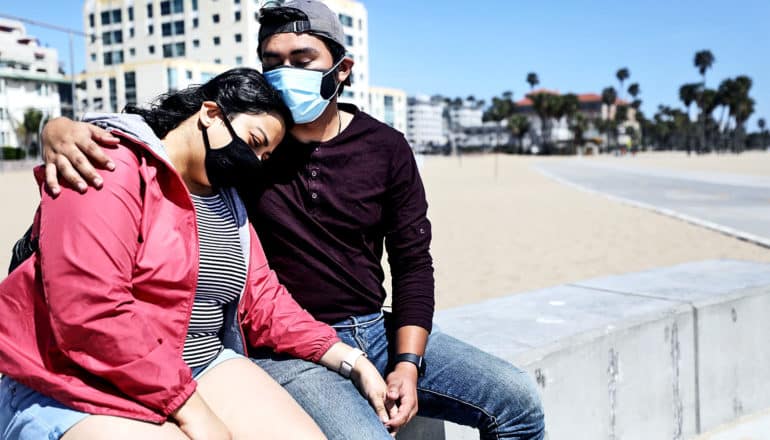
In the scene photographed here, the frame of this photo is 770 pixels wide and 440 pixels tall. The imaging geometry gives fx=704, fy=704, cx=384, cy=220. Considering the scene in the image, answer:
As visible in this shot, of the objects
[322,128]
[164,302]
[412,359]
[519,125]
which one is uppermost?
[519,125]

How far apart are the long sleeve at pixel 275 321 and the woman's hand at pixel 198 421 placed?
515 millimetres

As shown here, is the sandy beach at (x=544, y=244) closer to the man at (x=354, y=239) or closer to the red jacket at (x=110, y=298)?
the man at (x=354, y=239)

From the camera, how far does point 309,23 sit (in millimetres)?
2316

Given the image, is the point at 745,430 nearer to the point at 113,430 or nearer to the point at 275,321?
the point at 275,321

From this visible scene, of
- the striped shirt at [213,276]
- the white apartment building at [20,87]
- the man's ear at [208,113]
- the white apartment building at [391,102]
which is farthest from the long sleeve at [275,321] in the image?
the white apartment building at [391,102]

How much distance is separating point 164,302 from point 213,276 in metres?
0.23

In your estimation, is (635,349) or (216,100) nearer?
(216,100)

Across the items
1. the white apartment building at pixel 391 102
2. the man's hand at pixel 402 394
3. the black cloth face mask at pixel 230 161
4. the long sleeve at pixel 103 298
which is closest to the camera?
the long sleeve at pixel 103 298

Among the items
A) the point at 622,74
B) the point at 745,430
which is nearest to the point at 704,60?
the point at 622,74

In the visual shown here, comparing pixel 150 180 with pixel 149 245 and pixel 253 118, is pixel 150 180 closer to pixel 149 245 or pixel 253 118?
pixel 149 245

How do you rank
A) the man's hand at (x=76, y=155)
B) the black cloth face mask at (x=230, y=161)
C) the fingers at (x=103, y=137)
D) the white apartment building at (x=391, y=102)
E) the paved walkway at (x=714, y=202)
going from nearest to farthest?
the man's hand at (x=76, y=155) → the fingers at (x=103, y=137) → the black cloth face mask at (x=230, y=161) → the paved walkway at (x=714, y=202) → the white apartment building at (x=391, y=102)

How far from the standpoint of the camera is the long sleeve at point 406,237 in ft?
7.95

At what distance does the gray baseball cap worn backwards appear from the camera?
2.31 m

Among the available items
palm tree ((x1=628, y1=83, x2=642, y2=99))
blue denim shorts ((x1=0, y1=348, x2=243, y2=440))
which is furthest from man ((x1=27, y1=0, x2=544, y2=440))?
palm tree ((x1=628, y1=83, x2=642, y2=99))
